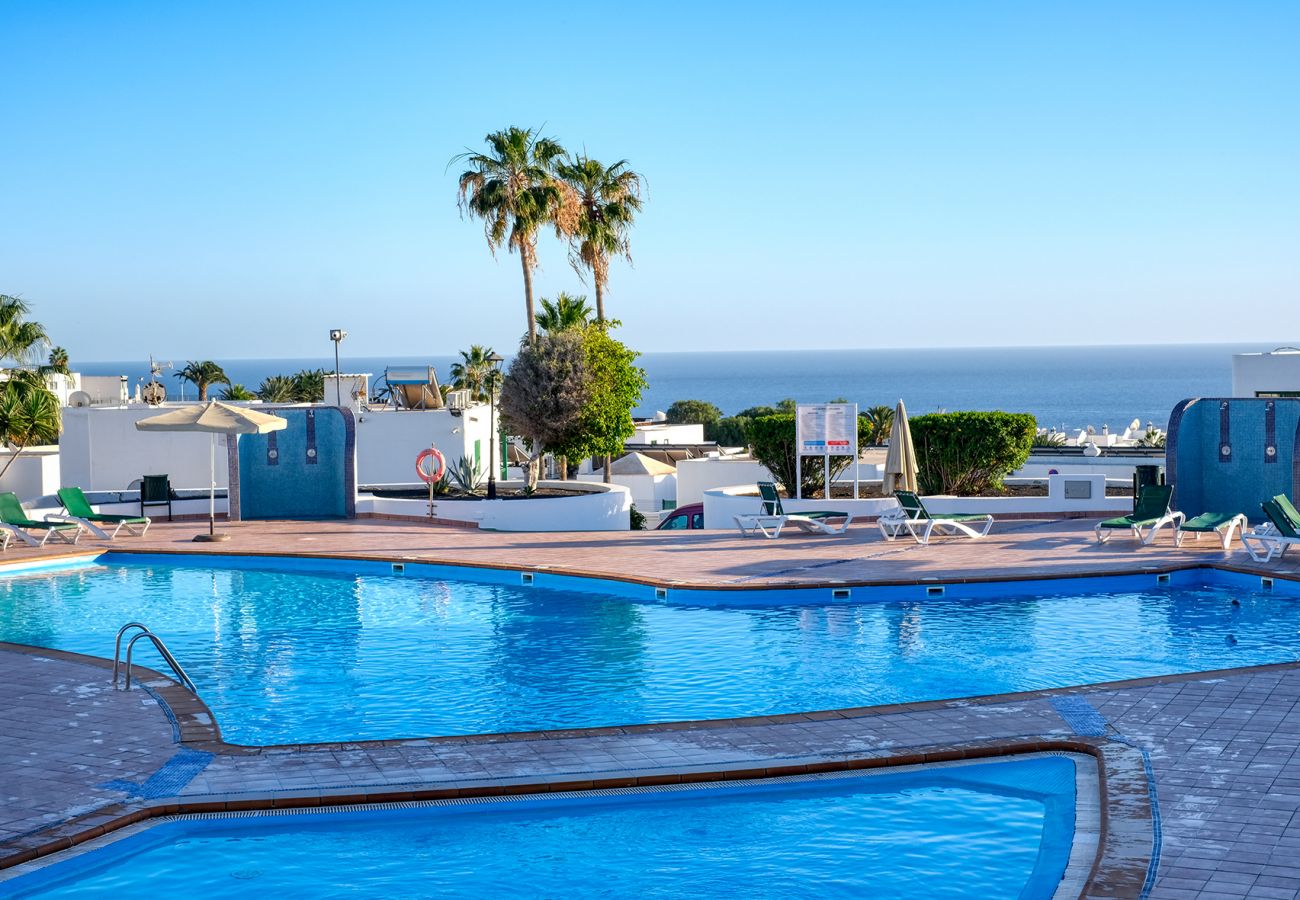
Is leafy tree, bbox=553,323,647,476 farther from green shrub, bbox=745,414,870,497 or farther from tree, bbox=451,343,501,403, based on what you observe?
tree, bbox=451,343,501,403

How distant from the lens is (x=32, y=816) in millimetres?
6590

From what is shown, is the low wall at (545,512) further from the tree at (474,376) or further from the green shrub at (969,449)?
the tree at (474,376)

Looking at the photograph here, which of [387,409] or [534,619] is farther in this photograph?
[387,409]

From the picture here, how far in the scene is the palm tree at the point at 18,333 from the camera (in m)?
38.9

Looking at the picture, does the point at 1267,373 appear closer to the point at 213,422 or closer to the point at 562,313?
the point at 562,313

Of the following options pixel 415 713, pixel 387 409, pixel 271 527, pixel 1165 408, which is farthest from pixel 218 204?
pixel 1165 408

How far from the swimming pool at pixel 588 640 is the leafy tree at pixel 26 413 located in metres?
17.2

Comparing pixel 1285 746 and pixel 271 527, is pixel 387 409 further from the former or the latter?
pixel 1285 746

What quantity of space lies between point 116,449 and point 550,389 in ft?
45.7

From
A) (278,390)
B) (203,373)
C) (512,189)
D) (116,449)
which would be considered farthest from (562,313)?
(203,373)

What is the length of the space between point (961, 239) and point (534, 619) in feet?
186

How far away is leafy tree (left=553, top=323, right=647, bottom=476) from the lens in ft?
77.4

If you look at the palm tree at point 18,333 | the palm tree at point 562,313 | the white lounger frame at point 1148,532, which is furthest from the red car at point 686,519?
the palm tree at point 18,333

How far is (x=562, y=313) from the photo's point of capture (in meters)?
33.4
